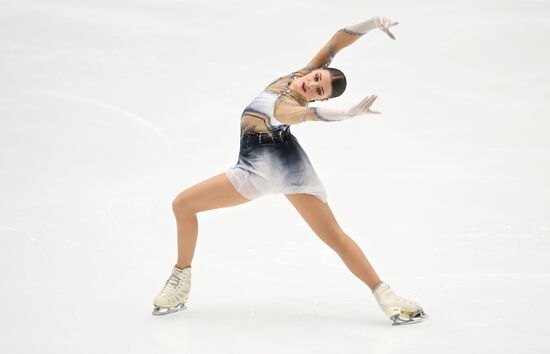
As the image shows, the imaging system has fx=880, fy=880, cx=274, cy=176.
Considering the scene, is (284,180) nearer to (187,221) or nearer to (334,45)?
(187,221)

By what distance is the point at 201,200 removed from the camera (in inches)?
189

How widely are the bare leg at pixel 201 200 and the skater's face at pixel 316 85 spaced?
25.0 inches

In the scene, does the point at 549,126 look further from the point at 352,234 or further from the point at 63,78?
the point at 63,78

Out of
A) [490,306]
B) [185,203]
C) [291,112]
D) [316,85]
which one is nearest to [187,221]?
[185,203]

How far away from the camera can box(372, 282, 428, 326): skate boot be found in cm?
473

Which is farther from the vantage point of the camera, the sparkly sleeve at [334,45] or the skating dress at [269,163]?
the sparkly sleeve at [334,45]

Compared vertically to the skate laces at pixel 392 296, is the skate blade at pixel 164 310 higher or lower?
higher

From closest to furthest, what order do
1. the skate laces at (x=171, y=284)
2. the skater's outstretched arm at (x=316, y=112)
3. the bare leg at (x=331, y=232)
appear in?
the skater's outstretched arm at (x=316, y=112) → the bare leg at (x=331, y=232) → the skate laces at (x=171, y=284)

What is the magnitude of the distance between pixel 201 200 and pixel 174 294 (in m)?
0.56

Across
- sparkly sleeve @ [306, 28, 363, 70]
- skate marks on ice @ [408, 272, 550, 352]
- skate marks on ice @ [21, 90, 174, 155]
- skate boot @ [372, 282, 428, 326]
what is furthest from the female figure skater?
skate marks on ice @ [21, 90, 174, 155]

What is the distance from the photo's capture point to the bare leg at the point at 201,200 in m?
4.76

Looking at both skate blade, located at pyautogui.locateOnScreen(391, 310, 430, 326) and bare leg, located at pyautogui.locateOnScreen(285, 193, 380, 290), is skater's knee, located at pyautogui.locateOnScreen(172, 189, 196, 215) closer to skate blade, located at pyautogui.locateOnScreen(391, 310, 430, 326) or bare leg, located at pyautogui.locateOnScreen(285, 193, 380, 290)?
bare leg, located at pyautogui.locateOnScreen(285, 193, 380, 290)

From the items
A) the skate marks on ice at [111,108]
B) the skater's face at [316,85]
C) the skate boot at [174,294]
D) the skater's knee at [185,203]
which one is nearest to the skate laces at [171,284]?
the skate boot at [174,294]

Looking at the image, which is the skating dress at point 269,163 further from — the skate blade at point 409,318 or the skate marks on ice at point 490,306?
the skate marks on ice at point 490,306
